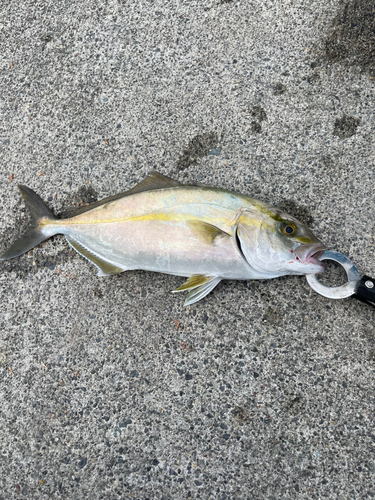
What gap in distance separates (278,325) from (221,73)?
5.89 feet

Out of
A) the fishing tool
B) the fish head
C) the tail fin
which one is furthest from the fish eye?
the tail fin

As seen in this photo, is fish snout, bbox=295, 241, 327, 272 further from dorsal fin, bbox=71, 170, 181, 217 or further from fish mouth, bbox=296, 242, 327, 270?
dorsal fin, bbox=71, 170, 181, 217

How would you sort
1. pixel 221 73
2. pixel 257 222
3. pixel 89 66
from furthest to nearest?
1. pixel 89 66
2. pixel 221 73
3. pixel 257 222

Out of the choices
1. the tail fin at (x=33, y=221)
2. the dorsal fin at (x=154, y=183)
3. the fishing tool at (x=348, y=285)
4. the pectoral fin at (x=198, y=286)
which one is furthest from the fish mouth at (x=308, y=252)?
the tail fin at (x=33, y=221)

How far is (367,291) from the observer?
2023mm

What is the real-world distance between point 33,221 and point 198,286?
1211mm

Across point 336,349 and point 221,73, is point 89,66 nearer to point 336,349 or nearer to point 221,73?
point 221,73

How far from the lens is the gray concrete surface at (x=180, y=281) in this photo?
205 centimetres

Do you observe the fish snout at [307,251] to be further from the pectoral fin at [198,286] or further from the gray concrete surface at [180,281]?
the pectoral fin at [198,286]

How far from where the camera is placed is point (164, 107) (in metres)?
2.62

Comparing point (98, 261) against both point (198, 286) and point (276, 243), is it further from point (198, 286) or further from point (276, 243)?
point (276, 243)

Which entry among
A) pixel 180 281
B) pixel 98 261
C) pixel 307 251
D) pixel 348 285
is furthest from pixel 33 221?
pixel 348 285

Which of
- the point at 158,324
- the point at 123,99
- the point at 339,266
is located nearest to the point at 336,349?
the point at 339,266

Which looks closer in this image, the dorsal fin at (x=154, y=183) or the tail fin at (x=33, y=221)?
the dorsal fin at (x=154, y=183)
